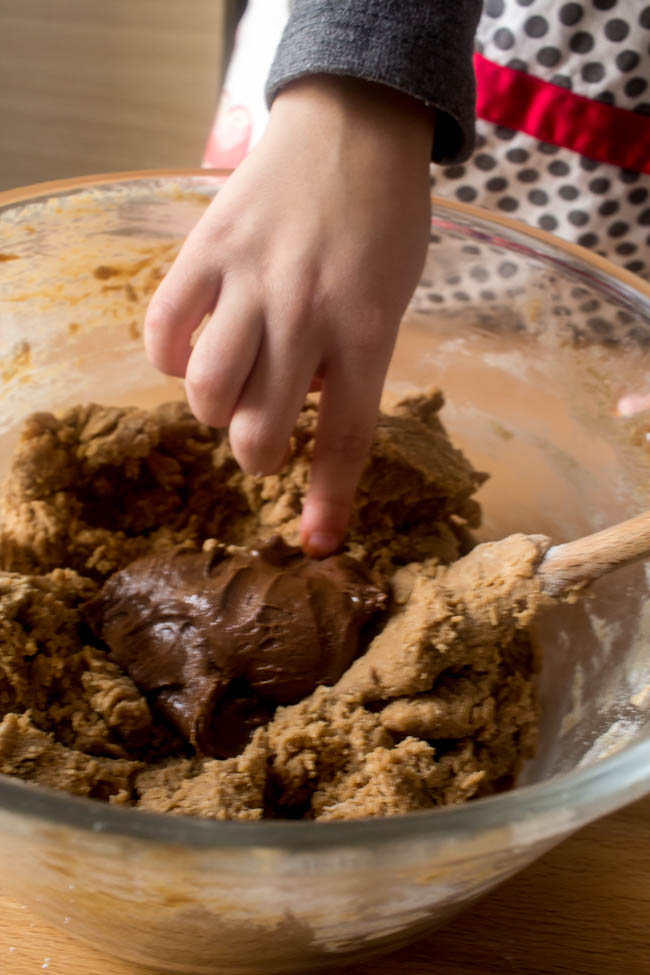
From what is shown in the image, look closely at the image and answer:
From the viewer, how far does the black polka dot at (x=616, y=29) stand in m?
1.30

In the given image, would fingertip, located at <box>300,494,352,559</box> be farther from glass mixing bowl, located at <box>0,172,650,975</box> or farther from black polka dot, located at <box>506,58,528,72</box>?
black polka dot, located at <box>506,58,528,72</box>

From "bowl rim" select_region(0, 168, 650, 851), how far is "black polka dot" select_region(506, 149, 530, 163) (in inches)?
45.0

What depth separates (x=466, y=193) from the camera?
1521 mm

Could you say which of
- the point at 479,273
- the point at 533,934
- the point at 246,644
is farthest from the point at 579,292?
the point at 533,934

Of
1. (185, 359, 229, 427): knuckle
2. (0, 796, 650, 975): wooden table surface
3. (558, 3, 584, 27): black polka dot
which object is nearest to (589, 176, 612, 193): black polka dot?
(558, 3, 584, 27): black polka dot

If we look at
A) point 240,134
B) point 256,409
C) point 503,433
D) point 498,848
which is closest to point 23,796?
point 498,848

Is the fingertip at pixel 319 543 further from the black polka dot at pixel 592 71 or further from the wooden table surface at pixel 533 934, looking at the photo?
the black polka dot at pixel 592 71

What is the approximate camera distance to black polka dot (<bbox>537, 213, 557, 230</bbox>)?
1509 millimetres

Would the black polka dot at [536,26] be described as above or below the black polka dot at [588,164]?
above

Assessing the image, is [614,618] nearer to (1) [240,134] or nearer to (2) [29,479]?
(2) [29,479]

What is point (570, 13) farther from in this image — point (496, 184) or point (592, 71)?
point (496, 184)

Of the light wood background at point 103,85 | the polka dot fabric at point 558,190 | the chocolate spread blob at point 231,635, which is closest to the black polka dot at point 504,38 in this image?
the polka dot fabric at point 558,190

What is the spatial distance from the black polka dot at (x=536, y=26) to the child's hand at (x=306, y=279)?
1.75 feet

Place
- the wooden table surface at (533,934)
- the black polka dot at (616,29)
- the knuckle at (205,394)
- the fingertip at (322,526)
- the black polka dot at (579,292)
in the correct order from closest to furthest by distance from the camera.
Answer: the wooden table surface at (533,934), the knuckle at (205,394), the fingertip at (322,526), the black polka dot at (579,292), the black polka dot at (616,29)
